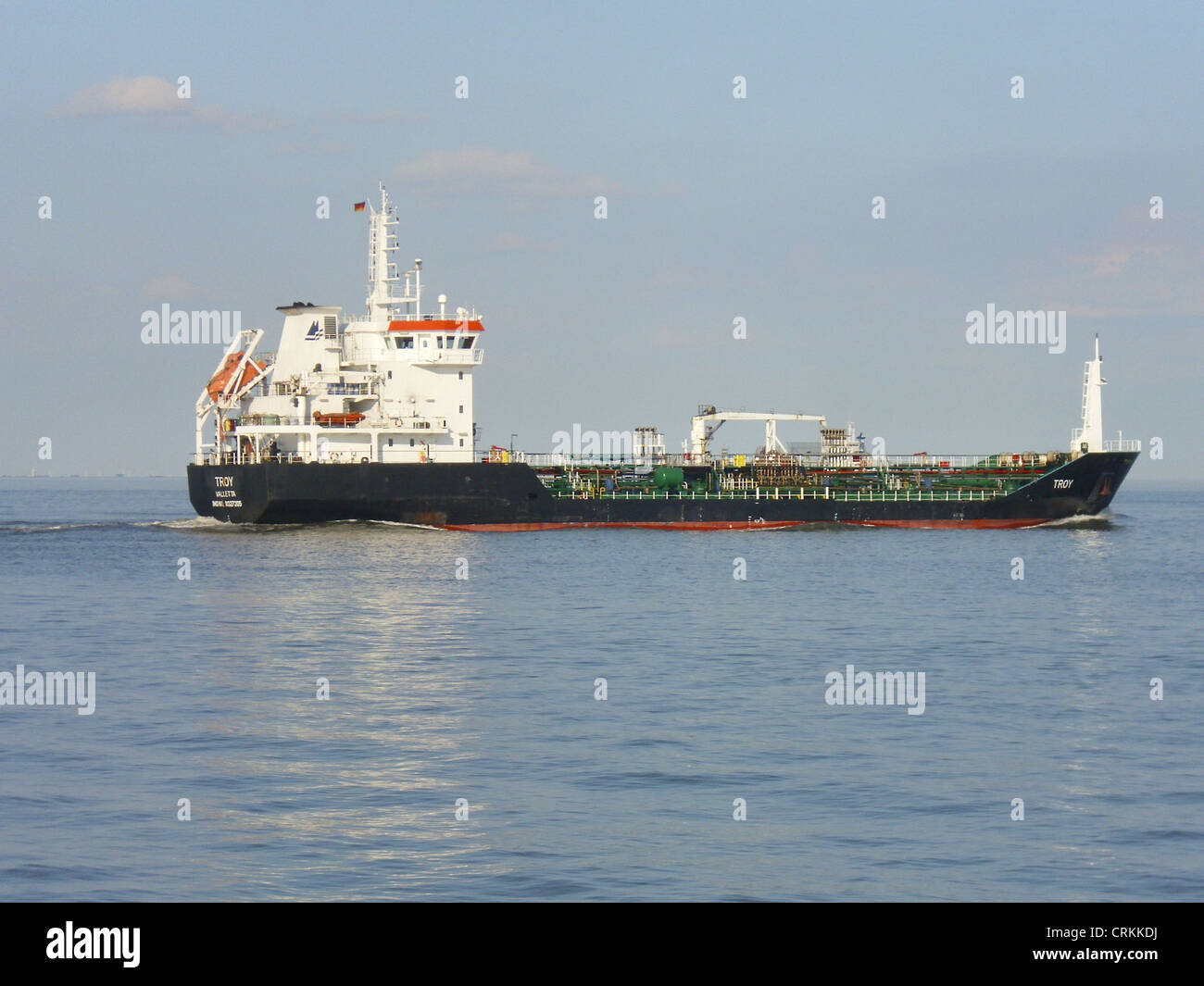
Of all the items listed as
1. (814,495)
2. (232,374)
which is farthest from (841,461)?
(232,374)

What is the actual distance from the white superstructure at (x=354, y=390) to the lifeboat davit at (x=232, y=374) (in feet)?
0.16

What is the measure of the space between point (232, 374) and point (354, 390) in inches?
281

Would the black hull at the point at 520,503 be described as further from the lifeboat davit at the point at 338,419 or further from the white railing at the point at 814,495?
the lifeboat davit at the point at 338,419

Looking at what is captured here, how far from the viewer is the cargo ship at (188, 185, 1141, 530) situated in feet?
224

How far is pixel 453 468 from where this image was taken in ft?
225

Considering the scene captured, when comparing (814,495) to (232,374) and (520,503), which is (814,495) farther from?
(232,374)

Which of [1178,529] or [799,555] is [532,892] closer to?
[799,555]

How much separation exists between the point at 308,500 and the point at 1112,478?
4313 centimetres

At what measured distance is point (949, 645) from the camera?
3581cm

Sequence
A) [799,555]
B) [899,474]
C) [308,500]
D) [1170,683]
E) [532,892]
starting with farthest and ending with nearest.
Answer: [899,474]
[308,500]
[799,555]
[1170,683]
[532,892]

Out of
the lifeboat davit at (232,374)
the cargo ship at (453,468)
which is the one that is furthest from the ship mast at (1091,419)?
the lifeboat davit at (232,374)

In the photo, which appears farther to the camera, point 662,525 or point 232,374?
point 662,525

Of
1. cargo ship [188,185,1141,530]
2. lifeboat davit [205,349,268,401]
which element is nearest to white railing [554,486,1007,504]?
cargo ship [188,185,1141,530]
